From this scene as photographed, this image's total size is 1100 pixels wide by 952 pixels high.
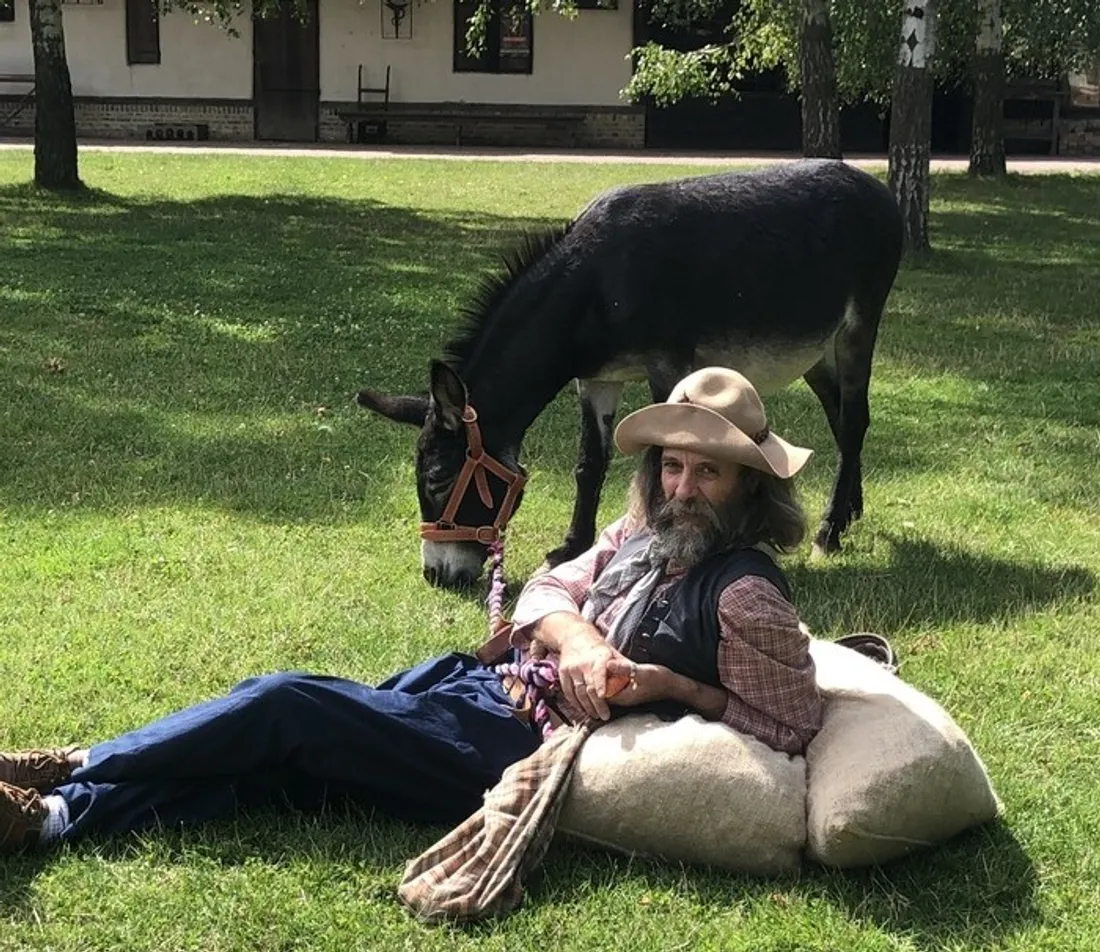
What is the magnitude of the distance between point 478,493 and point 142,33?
30.4 metres

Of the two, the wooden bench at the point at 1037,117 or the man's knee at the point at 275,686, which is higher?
the wooden bench at the point at 1037,117

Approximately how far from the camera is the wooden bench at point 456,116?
32.2 m

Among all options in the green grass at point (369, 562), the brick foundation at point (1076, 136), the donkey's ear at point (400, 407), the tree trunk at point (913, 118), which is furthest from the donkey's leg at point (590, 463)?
the brick foundation at point (1076, 136)

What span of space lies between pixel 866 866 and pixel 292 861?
152 cm

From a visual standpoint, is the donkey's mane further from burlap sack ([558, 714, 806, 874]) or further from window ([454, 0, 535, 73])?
window ([454, 0, 535, 73])

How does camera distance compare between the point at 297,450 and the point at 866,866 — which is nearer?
the point at 866,866

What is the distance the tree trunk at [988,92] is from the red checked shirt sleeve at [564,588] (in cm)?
2023

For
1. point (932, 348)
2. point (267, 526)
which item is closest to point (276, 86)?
point (932, 348)

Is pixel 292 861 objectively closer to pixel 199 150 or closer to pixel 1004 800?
pixel 1004 800

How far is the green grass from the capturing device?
3457 millimetres

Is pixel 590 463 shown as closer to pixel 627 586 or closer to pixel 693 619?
pixel 627 586

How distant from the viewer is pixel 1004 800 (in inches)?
158

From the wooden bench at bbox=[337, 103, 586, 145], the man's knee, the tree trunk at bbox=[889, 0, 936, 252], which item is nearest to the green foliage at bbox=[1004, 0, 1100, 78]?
the tree trunk at bbox=[889, 0, 936, 252]

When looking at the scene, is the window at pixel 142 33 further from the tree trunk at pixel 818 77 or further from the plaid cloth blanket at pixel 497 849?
the plaid cloth blanket at pixel 497 849
